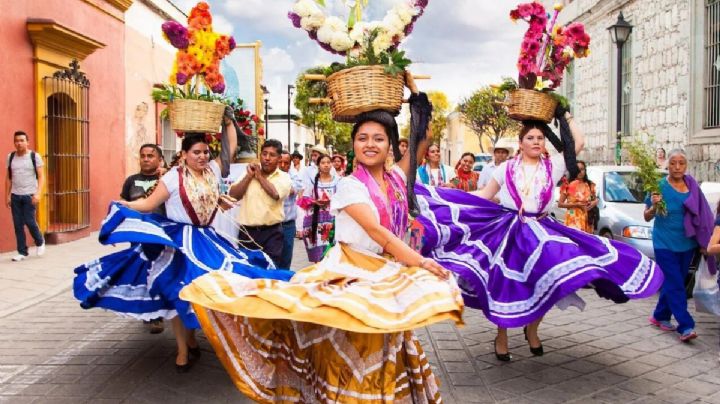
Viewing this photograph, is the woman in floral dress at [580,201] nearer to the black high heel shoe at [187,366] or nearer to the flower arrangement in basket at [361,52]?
the black high heel shoe at [187,366]

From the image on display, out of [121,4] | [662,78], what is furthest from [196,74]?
[662,78]

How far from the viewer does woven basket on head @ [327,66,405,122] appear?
3779 mm

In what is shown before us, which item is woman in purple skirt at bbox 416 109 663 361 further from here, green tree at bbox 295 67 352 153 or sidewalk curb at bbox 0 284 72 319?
green tree at bbox 295 67 352 153

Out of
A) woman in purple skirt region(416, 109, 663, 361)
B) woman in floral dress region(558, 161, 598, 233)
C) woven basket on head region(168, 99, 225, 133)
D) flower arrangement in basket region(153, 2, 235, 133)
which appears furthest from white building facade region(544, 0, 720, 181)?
woven basket on head region(168, 99, 225, 133)

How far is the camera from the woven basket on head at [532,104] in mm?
5625

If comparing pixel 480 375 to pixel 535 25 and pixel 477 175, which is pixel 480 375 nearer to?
pixel 535 25

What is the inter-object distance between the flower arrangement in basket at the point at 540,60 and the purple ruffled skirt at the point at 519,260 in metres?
0.90

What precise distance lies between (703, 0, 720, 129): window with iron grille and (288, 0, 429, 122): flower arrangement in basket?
47.5 feet

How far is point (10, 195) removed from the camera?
11188 millimetres

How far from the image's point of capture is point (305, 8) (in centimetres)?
413

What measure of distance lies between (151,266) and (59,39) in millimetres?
9601

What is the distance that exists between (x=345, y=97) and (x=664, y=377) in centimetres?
348

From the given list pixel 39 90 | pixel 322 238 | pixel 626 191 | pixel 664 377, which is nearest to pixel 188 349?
pixel 664 377

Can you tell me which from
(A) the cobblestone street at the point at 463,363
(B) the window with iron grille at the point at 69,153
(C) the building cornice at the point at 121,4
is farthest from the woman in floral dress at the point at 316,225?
(C) the building cornice at the point at 121,4
